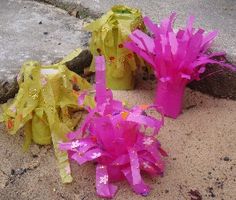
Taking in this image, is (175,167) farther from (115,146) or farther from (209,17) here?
(209,17)

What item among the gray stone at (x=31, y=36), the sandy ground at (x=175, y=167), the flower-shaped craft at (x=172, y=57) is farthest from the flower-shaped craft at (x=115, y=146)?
the gray stone at (x=31, y=36)

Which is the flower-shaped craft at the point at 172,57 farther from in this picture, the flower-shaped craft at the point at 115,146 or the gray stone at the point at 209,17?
the flower-shaped craft at the point at 115,146

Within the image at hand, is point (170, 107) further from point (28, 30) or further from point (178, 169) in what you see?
point (28, 30)

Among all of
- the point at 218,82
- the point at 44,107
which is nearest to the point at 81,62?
the point at 44,107

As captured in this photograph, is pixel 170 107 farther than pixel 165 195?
Yes

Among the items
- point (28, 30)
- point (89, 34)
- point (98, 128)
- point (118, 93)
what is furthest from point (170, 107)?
point (28, 30)

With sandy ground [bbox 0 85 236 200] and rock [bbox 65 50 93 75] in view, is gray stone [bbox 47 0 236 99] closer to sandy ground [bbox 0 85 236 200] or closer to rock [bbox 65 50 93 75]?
sandy ground [bbox 0 85 236 200]
